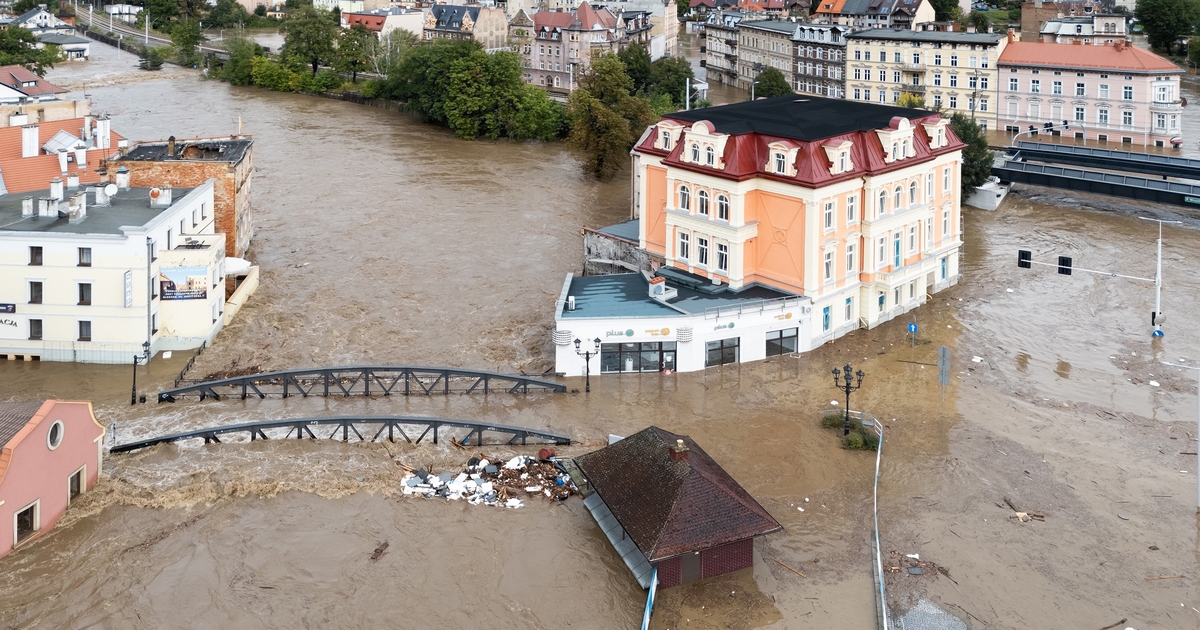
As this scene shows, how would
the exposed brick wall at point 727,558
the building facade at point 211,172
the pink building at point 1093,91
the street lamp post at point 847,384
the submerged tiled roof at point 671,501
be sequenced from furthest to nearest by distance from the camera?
the pink building at point 1093,91 → the building facade at point 211,172 → the street lamp post at point 847,384 → the exposed brick wall at point 727,558 → the submerged tiled roof at point 671,501

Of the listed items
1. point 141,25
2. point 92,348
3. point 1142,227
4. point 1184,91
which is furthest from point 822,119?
point 141,25

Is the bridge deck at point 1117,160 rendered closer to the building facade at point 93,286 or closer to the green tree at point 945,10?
the green tree at point 945,10

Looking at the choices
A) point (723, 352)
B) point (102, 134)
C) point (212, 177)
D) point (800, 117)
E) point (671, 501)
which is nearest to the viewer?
point (671, 501)

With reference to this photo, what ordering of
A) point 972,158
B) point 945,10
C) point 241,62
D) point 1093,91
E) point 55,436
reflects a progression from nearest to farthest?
point 55,436
point 972,158
point 1093,91
point 241,62
point 945,10

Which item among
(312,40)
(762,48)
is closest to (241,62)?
(312,40)

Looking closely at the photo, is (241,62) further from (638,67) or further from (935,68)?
(935,68)

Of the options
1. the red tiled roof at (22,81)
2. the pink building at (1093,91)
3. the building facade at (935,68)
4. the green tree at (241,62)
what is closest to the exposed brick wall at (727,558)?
the red tiled roof at (22,81)
